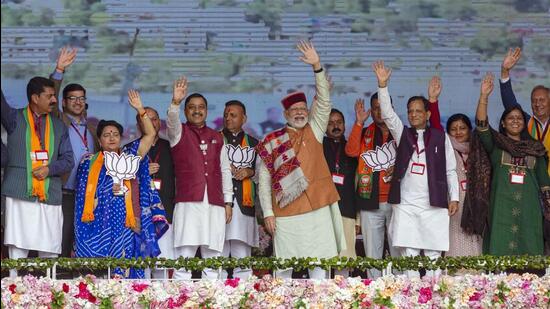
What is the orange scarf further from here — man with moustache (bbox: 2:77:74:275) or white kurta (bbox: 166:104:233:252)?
man with moustache (bbox: 2:77:74:275)

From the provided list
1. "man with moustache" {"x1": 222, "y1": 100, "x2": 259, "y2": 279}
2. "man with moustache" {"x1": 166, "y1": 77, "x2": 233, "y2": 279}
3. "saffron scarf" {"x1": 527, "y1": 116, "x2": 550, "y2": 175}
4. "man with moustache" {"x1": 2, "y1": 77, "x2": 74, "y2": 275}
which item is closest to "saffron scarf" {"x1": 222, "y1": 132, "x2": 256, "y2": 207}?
"man with moustache" {"x1": 222, "y1": 100, "x2": 259, "y2": 279}

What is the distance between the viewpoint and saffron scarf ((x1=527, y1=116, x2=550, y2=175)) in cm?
944

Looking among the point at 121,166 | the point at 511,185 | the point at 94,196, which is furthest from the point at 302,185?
the point at 511,185

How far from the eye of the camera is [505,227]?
9.02 m

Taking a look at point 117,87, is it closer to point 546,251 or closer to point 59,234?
point 59,234

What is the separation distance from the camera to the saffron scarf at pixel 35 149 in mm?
8586

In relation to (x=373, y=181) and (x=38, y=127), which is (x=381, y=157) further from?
(x=38, y=127)

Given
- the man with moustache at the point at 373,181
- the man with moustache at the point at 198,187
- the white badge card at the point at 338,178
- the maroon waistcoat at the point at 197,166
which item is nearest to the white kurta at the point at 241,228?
the man with moustache at the point at 198,187

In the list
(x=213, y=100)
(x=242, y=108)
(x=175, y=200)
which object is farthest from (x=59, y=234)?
(x=213, y=100)

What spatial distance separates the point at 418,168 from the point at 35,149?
285cm

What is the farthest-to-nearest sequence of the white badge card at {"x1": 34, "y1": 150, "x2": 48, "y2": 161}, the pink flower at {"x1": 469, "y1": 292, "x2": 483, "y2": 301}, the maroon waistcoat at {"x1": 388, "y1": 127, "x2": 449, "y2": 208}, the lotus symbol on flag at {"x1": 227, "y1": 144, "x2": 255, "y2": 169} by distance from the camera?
the lotus symbol on flag at {"x1": 227, "y1": 144, "x2": 255, "y2": 169}, the maroon waistcoat at {"x1": 388, "y1": 127, "x2": 449, "y2": 208}, the white badge card at {"x1": 34, "y1": 150, "x2": 48, "y2": 161}, the pink flower at {"x1": 469, "y1": 292, "x2": 483, "y2": 301}

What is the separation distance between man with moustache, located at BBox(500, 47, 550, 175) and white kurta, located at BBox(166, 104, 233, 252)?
247 cm

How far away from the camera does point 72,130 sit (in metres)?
9.15

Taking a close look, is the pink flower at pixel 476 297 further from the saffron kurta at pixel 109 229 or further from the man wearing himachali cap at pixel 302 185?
the saffron kurta at pixel 109 229
